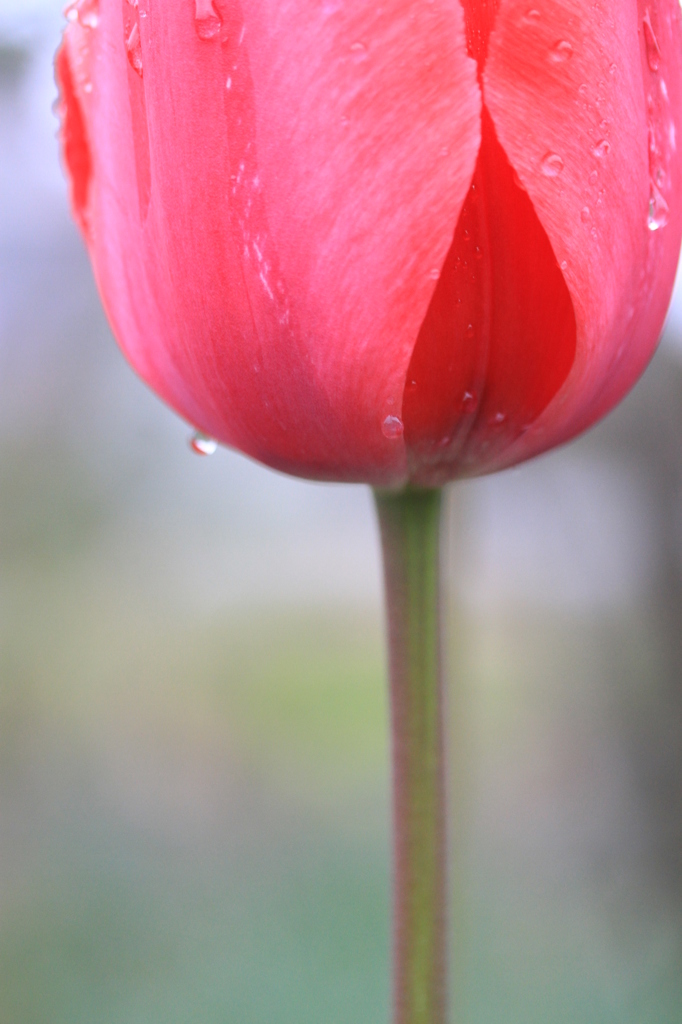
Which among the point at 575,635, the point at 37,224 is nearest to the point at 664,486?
the point at 575,635

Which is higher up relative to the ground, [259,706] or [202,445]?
[202,445]

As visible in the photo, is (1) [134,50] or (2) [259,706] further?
(2) [259,706]

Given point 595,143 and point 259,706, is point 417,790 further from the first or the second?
point 259,706

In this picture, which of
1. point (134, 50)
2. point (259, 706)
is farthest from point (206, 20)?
point (259, 706)

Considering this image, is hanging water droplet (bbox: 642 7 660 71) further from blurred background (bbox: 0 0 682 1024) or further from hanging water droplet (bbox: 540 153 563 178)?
blurred background (bbox: 0 0 682 1024)

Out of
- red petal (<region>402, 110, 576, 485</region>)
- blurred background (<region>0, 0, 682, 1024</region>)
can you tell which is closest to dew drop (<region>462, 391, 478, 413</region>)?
red petal (<region>402, 110, 576, 485</region>)

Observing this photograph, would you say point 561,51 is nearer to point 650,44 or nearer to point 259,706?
point 650,44
